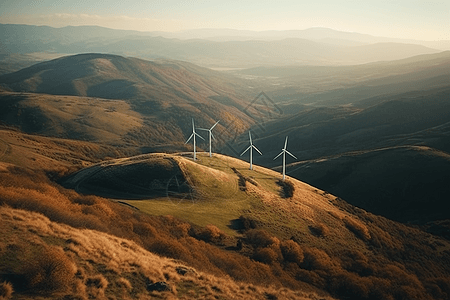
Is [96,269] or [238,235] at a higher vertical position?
[96,269]

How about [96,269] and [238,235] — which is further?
[238,235]

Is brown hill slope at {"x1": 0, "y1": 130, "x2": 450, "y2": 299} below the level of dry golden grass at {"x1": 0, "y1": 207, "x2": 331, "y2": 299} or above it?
below

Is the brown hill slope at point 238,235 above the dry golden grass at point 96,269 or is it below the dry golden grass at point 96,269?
below

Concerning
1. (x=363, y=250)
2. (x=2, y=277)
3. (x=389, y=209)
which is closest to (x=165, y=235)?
(x=2, y=277)

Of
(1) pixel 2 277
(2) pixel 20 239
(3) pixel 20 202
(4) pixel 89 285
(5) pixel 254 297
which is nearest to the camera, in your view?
(1) pixel 2 277

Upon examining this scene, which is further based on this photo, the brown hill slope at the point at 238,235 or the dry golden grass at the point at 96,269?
the brown hill slope at the point at 238,235

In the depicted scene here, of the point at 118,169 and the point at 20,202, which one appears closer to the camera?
the point at 20,202

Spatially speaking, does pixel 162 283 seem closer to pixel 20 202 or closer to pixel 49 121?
pixel 20 202

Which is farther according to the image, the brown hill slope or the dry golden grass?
the brown hill slope

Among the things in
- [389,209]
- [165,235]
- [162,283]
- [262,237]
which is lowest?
[389,209]

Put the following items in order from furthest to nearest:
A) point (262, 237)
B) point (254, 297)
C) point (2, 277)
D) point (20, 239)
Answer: point (262, 237) < point (254, 297) < point (20, 239) < point (2, 277)

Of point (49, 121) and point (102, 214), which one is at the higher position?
Answer: point (102, 214)
